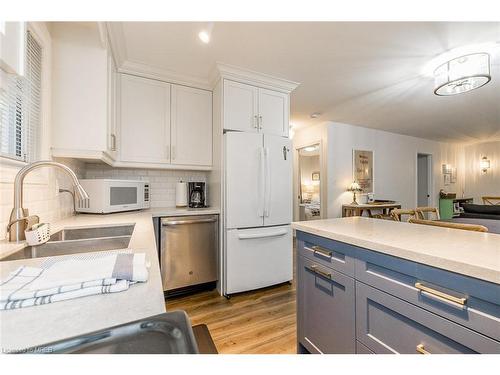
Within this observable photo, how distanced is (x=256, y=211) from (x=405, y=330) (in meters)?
1.65

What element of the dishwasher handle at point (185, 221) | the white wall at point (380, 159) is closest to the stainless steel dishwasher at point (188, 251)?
the dishwasher handle at point (185, 221)

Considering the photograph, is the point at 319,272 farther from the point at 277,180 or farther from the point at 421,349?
the point at 277,180

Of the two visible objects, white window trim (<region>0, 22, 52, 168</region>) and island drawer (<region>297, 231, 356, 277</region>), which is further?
white window trim (<region>0, 22, 52, 168</region>)

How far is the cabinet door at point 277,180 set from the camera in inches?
96.7

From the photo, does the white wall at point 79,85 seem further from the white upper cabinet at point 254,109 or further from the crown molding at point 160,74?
the white upper cabinet at point 254,109

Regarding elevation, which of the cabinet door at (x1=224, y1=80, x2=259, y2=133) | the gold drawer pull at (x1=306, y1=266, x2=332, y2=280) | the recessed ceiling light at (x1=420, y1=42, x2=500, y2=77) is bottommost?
the gold drawer pull at (x1=306, y1=266, x2=332, y2=280)

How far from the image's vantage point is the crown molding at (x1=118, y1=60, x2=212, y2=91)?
223cm

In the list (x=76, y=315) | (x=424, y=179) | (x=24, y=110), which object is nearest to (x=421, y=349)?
(x=76, y=315)

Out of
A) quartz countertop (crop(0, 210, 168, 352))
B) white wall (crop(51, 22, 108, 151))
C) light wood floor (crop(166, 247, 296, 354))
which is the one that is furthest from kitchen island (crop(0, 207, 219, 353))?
white wall (crop(51, 22, 108, 151))

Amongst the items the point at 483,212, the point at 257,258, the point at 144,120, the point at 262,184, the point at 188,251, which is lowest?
the point at 257,258

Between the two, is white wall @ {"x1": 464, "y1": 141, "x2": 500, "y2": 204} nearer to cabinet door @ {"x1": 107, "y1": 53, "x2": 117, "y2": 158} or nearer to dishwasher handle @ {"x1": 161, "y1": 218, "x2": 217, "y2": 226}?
dishwasher handle @ {"x1": 161, "y1": 218, "x2": 217, "y2": 226}

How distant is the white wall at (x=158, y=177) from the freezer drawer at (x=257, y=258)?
30.8 inches

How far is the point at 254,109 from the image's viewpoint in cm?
247

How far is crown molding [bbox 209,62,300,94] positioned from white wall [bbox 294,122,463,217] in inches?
72.3
